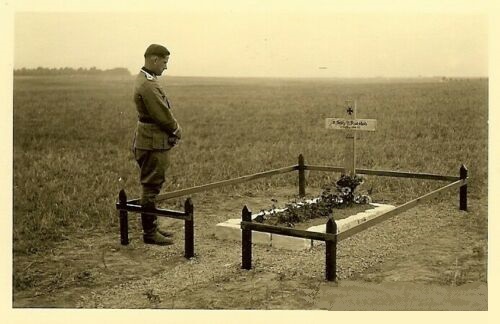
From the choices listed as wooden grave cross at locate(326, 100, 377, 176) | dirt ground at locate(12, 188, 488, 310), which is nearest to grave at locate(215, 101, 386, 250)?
wooden grave cross at locate(326, 100, 377, 176)

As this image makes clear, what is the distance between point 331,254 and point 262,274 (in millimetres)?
718

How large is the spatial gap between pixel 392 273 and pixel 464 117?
11.5 m

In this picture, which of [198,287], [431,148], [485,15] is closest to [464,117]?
[431,148]

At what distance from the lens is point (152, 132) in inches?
268

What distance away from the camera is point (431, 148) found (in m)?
13.0

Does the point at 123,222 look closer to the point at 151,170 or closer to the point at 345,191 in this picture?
the point at 151,170

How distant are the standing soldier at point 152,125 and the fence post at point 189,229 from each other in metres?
0.55

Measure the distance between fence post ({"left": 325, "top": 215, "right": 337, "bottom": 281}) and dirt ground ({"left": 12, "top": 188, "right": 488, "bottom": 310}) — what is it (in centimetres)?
8

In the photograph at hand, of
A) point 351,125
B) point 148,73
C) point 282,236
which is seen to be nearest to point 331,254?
point 282,236

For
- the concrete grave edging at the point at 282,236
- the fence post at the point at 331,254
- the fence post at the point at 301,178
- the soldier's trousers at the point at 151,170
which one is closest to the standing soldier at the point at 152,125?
the soldier's trousers at the point at 151,170

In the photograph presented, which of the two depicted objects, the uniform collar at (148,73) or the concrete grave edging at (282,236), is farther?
the concrete grave edging at (282,236)

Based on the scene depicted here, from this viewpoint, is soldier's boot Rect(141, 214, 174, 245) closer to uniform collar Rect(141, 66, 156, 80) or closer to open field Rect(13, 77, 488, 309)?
open field Rect(13, 77, 488, 309)

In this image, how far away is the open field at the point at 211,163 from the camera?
6.32 metres

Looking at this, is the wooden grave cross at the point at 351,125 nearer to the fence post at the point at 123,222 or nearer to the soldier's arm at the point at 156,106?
the soldier's arm at the point at 156,106
